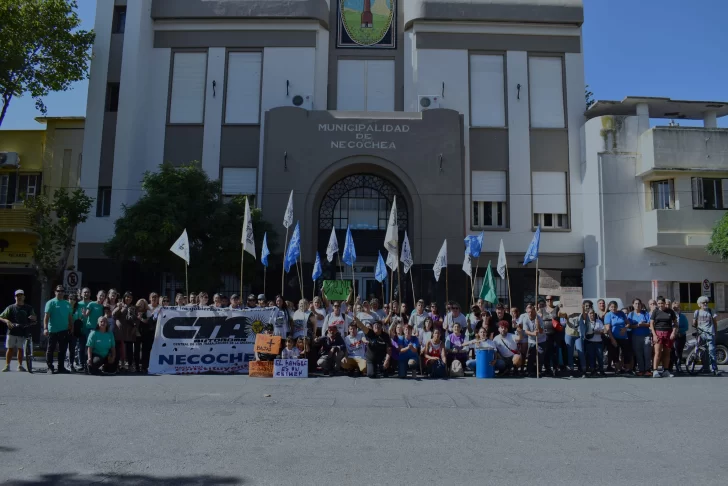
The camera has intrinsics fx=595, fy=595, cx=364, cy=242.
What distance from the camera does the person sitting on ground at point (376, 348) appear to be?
1241 centimetres

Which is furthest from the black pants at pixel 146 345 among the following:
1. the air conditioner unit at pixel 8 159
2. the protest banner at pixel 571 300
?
the air conditioner unit at pixel 8 159

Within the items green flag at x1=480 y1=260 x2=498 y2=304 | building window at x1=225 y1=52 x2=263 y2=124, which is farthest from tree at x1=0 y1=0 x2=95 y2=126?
green flag at x1=480 y1=260 x2=498 y2=304

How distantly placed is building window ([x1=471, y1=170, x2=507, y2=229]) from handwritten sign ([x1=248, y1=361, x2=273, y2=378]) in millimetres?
13186

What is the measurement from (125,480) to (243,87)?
69.5 ft

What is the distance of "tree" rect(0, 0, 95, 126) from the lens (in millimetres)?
19875

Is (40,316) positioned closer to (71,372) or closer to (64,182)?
(64,182)

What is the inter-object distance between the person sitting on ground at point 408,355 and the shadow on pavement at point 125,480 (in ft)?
25.1

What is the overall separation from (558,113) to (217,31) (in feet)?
47.4

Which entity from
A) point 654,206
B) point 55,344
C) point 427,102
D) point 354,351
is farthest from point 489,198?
point 55,344

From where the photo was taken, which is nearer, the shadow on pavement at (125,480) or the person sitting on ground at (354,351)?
the shadow on pavement at (125,480)

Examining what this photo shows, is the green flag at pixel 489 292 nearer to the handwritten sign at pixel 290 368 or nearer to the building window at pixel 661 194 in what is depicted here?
the handwritten sign at pixel 290 368

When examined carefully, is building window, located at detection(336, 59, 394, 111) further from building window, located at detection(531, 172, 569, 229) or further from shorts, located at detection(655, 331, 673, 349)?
shorts, located at detection(655, 331, 673, 349)

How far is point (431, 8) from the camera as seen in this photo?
2394cm

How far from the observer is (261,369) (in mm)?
12266
